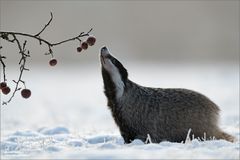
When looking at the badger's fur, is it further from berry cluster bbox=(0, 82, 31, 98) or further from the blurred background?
the blurred background

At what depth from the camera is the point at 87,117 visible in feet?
47.0

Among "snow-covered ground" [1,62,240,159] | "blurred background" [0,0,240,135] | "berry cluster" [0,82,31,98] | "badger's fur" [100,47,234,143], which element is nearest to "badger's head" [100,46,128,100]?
"badger's fur" [100,47,234,143]

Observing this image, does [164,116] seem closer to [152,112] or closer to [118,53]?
[152,112]

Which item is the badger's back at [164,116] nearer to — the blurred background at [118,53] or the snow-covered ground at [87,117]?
the snow-covered ground at [87,117]

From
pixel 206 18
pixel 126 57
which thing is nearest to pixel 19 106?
pixel 126 57

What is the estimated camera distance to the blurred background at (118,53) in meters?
15.6

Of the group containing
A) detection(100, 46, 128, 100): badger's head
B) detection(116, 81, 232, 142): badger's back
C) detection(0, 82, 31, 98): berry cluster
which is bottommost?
detection(116, 81, 232, 142): badger's back

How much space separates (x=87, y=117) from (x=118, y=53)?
79.0 feet

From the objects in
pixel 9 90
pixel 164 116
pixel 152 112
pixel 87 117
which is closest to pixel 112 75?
pixel 152 112

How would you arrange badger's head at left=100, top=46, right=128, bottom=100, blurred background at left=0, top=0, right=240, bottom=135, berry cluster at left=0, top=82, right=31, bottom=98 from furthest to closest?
1. blurred background at left=0, top=0, right=240, bottom=135
2. badger's head at left=100, top=46, right=128, bottom=100
3. berry cluster at left=0, top=82, right=31, bottom=98

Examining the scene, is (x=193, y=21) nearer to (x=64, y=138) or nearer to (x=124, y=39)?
(x=124, y=39)

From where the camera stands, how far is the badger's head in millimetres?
7531

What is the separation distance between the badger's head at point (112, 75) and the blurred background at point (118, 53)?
165 inches

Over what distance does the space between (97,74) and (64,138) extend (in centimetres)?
1948
